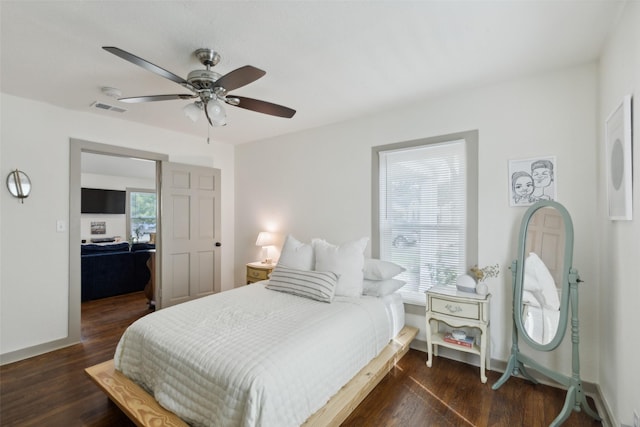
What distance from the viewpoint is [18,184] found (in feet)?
9.45

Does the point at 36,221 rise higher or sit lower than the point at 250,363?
higher

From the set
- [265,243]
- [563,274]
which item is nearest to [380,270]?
[563,274]

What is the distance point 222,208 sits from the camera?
4.73 metres

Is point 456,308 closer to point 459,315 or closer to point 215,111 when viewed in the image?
point 459,315

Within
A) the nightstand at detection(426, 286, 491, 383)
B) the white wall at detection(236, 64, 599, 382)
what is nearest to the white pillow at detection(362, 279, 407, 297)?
the nightstand at detection(426, 286, 491, 383)

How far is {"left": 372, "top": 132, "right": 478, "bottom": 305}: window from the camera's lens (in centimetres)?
279

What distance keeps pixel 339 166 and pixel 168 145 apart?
2405 mm

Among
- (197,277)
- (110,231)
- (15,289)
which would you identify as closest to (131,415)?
(15,289)

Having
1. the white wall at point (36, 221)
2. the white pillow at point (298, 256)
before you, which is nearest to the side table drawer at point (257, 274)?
the white pillow at point (298, 256)

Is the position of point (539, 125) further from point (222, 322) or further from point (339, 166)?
point (222, 322)

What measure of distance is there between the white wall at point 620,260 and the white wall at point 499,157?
115 mm

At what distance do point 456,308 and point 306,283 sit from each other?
1.30 meters

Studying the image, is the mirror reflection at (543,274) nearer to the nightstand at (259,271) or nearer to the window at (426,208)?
the window at (426,208)

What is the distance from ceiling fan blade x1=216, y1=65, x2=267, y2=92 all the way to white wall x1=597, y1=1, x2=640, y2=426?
6.40ft
